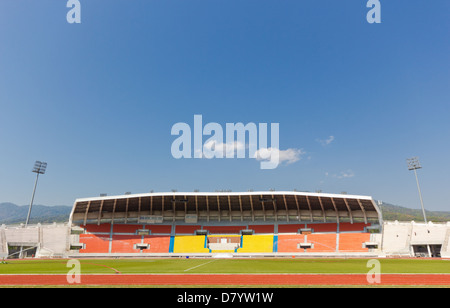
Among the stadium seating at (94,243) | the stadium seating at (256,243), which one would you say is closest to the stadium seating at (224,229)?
the stadium seating at (256,243)

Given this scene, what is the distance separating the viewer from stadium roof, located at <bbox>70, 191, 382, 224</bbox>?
4694cm

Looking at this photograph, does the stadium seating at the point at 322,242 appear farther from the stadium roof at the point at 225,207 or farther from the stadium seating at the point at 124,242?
the stadium seating at the point at 124,242

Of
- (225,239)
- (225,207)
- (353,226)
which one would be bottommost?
(225,239)

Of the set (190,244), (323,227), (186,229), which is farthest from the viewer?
(186,229)

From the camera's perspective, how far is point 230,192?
155 ft

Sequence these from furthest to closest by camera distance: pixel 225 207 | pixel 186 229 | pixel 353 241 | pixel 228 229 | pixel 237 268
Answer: pixel 225 207, pixel 186 229, pixel 228 229, pixel 353 241, pixel 237 268

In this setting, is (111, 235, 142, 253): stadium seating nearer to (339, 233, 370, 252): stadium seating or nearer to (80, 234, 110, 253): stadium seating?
(80, 234, 110, 253): stadium seating

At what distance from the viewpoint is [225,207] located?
5425cm

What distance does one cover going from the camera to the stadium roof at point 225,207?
46938 millimetres

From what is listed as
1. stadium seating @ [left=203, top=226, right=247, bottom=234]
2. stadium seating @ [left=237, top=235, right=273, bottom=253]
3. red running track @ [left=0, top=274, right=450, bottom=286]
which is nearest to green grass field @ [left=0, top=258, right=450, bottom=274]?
red running track @ [left=0, top=274, right=450, bottom=286]

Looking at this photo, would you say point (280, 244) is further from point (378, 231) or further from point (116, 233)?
Result: point (116, 233)

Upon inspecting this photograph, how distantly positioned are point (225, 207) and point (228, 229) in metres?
4.62

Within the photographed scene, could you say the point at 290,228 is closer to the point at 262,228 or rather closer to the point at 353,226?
the point at 262,228

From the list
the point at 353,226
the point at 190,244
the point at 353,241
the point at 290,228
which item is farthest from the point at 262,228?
the point at 353,226
